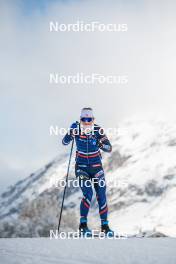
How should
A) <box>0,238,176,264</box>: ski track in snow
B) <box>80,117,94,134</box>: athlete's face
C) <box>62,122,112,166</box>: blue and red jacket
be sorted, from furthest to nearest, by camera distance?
<box>80,117,94,134</box>: athlete's face
<box>62,122,112,166</box>: blue and red jacket
<box>0,238,176,264</box>: ski track in snow

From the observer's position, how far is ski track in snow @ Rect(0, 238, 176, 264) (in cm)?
545

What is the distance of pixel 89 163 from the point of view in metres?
11.1

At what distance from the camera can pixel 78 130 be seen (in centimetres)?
1132

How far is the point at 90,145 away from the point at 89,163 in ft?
1.53

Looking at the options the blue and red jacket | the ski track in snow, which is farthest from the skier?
the ski track in snow

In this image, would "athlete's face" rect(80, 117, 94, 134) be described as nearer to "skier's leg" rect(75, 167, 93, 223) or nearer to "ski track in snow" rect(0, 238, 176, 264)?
"skier's leg" rect(75, 167, 93, 223)

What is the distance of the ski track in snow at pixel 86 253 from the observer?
5.45 metres

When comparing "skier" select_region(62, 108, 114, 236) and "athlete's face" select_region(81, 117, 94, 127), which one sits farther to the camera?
"athlete's face" select_region(81, 117, 94, 127)

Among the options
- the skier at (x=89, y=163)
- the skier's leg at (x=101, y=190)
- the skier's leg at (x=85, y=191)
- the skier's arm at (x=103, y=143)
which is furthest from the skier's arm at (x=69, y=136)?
the skier's leg at (x=101, y=190)

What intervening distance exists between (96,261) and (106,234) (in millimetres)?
5240

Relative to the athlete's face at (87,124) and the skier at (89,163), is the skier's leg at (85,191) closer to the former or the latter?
the skier at (89,163)

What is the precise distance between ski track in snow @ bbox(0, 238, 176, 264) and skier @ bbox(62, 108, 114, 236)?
362 centimetres

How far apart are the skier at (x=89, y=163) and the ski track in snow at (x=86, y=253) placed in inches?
143

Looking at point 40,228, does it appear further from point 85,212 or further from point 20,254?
point 20,254
